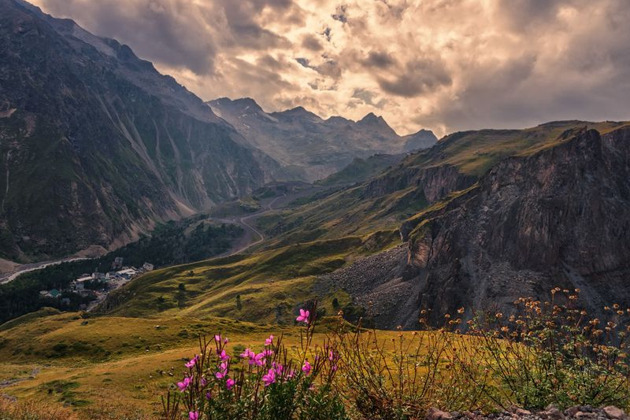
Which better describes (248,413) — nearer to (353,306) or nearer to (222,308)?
(353,306)

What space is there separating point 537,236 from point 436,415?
130m

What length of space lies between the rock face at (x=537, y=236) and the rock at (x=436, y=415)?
4200 inches

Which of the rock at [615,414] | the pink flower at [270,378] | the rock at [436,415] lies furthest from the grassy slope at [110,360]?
the rock at [615,414]

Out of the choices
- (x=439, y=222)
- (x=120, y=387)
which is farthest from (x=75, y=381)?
(x=439, y=222)

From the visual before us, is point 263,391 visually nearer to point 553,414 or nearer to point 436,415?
point 436,415

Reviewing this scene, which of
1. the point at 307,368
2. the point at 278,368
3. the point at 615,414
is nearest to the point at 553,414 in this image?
the point at 615,414

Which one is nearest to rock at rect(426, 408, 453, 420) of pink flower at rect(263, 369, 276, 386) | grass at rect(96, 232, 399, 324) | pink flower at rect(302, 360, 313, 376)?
pink flower at rect(302, 360, 313, 376)

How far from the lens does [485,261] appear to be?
4956 inches

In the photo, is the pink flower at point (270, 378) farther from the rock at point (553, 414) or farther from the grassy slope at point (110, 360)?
the grassy slope at point (110, 360)

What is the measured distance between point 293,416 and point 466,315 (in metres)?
112

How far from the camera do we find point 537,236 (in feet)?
A: 405

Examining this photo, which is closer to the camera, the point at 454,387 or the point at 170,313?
the point at 454,387

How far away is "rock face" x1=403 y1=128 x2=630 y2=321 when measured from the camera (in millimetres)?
115562

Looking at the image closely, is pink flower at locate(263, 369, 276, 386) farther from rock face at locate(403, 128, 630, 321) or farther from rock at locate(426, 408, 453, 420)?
rock face at locate(403, 128, 630, 321)
